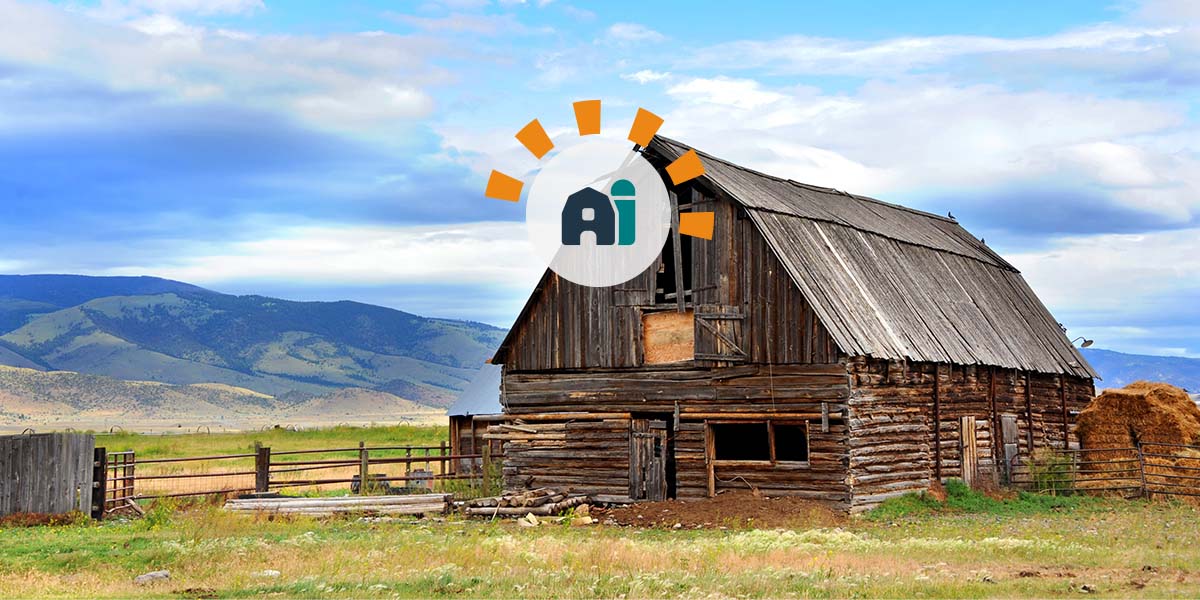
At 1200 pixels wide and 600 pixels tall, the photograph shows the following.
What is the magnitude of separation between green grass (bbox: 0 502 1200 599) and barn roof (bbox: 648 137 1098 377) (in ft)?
18.9

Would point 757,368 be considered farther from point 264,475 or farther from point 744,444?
point 264,475

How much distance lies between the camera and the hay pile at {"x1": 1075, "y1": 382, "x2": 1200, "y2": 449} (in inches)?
1243

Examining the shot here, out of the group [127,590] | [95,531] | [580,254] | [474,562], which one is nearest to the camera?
[127,590]

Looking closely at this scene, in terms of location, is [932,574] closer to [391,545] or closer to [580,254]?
[391,545]

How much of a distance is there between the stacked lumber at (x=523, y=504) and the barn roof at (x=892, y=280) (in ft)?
24.7

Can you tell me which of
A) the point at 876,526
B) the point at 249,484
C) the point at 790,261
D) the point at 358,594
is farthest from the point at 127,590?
the point at 249,484

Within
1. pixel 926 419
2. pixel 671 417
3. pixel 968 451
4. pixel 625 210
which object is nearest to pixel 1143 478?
pixel 968 451

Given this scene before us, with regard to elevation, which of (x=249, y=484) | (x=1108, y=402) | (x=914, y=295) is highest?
(x=914, y=295)

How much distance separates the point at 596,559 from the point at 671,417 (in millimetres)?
12770

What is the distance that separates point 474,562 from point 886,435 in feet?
45.9

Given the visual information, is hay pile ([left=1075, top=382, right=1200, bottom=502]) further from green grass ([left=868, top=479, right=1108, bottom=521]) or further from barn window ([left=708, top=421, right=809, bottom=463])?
barn window ([left=708, top=421, right=809, bottom=463])

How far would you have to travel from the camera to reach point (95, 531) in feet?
77.7

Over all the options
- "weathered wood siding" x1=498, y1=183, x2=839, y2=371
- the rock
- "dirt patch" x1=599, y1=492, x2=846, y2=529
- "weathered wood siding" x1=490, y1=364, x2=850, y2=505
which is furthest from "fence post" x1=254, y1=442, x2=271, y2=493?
the rock

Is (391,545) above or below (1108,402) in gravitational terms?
below
